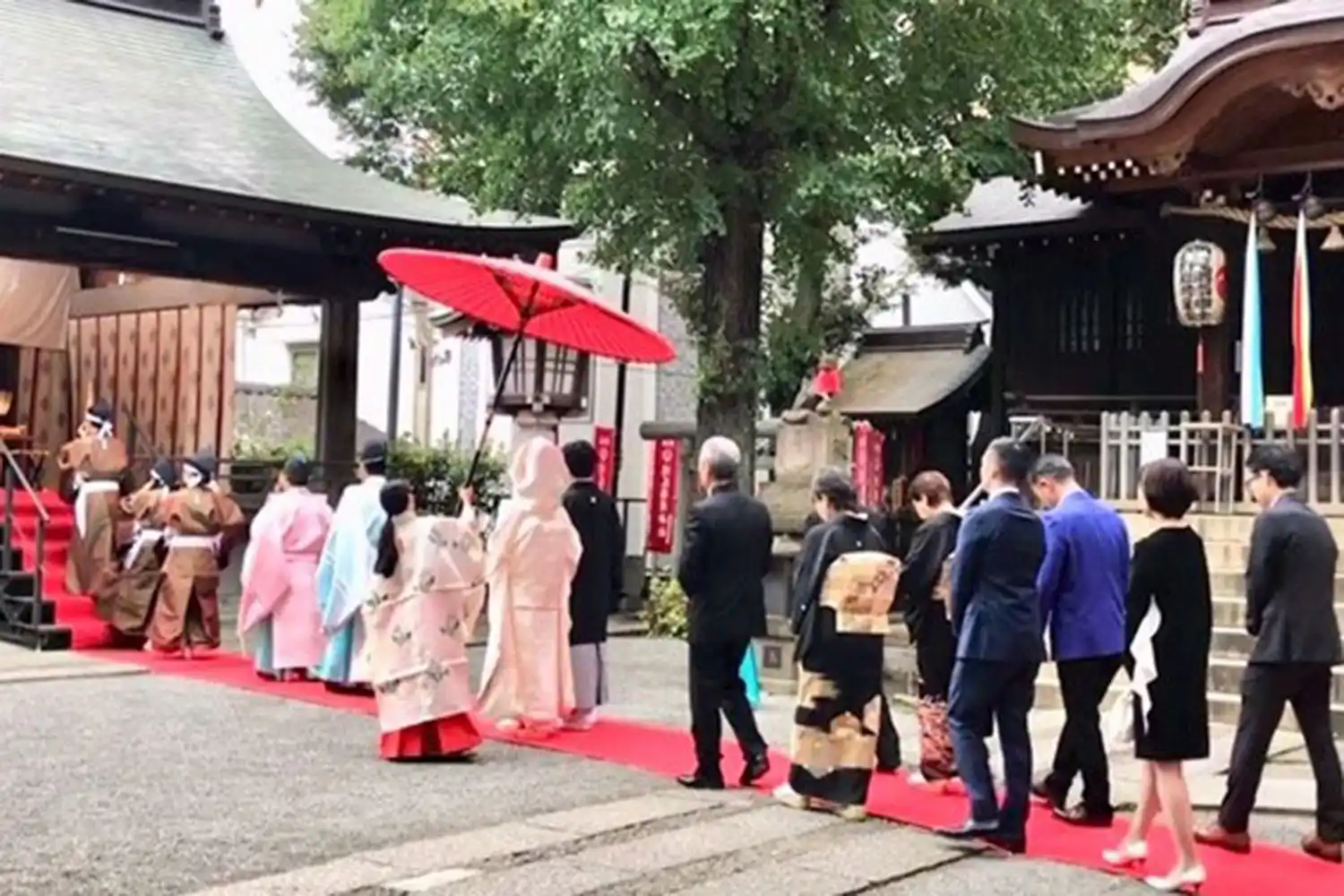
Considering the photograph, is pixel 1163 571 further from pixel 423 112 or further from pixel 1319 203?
pixel 423 112

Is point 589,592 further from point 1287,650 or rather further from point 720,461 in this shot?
point 1287,650

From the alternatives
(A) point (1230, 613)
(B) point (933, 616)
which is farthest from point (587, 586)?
(A) point (1230, 613)

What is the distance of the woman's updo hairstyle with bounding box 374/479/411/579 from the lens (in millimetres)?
8117

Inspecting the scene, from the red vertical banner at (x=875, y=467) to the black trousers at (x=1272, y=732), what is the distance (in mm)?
9416

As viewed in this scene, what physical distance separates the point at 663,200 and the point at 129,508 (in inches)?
198

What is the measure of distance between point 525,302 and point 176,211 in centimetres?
A: 585

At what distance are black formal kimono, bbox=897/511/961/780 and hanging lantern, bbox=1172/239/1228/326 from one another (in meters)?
6.96

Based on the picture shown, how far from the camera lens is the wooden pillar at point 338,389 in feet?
50.0

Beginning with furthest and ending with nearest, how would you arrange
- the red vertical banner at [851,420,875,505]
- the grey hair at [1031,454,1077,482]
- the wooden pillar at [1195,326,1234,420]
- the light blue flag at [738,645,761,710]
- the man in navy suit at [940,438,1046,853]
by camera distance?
the red vertical banner at [851,420,875,505] → the wooden pillar at [1195,326,1234,420] → the light blue flag at [738,645,761,710] → the grey hair at [1031,454,1077,482] → the man in navy suit at [940,438,1046,853]

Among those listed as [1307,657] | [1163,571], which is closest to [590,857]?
[1163,571]

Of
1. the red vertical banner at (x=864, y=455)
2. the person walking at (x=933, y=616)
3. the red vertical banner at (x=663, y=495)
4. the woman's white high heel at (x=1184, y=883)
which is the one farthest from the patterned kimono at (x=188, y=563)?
the woman's white high heel at (x=1184, y=883)

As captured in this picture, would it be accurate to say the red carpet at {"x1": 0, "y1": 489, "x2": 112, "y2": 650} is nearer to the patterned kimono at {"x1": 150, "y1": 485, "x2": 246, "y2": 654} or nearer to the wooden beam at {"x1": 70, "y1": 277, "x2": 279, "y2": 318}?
the patterned kimono at {"x1": 150, "y1": 485, "x2": 246, "y2": 654}

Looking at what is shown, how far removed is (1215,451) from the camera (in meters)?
13.0

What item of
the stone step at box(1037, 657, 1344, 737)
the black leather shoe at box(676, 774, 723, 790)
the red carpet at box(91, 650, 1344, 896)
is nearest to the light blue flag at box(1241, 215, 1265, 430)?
the stone step at box(1037, 657, 1344, 737)
